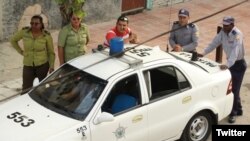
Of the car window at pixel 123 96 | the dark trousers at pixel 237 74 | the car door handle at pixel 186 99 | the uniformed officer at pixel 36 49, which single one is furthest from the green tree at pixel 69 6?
the dark trousers at pixel 237 74

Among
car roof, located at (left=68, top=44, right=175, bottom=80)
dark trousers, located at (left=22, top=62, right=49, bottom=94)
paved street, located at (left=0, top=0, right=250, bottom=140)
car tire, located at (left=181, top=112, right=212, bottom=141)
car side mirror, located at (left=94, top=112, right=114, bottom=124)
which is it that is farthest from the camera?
paved street, located at (left=0, top=0, right=250, bottom=140)

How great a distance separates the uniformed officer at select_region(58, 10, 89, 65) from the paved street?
4.73 ft

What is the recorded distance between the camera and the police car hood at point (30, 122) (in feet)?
19.5

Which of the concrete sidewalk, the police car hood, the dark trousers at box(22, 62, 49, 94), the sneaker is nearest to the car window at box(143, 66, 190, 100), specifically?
the police car hood

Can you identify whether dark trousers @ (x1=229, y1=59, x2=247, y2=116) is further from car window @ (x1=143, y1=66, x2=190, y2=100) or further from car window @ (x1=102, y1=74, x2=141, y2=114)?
car window @ (x1=102, y1=74, x2=141, y2=114)

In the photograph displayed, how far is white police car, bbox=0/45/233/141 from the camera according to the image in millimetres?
6156

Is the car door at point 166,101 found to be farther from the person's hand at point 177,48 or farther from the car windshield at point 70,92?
the person's hand at point 177,48

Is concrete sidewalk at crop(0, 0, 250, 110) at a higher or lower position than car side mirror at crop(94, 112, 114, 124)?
lower

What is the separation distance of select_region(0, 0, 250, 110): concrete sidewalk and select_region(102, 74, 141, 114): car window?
10.2ft

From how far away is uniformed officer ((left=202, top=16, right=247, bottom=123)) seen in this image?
7828 mm

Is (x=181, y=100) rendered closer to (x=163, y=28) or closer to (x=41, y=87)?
(x=41, y=87)

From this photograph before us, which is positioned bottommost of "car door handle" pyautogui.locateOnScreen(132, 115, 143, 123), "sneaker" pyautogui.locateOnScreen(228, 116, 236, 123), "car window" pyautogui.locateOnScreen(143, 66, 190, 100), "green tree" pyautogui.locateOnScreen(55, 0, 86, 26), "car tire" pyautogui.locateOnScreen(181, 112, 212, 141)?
"sneaker" pyautogui.locateOnScreen(228, 116, 236, 123)

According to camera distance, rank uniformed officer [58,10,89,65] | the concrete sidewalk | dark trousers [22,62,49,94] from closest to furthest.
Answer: uniformed officer [58,10,89,65] → dark trousers [22,62,49,94] → the concrete sidewalk

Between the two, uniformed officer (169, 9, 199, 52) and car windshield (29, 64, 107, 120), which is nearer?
car windshield (29, 64, 107, 120)
